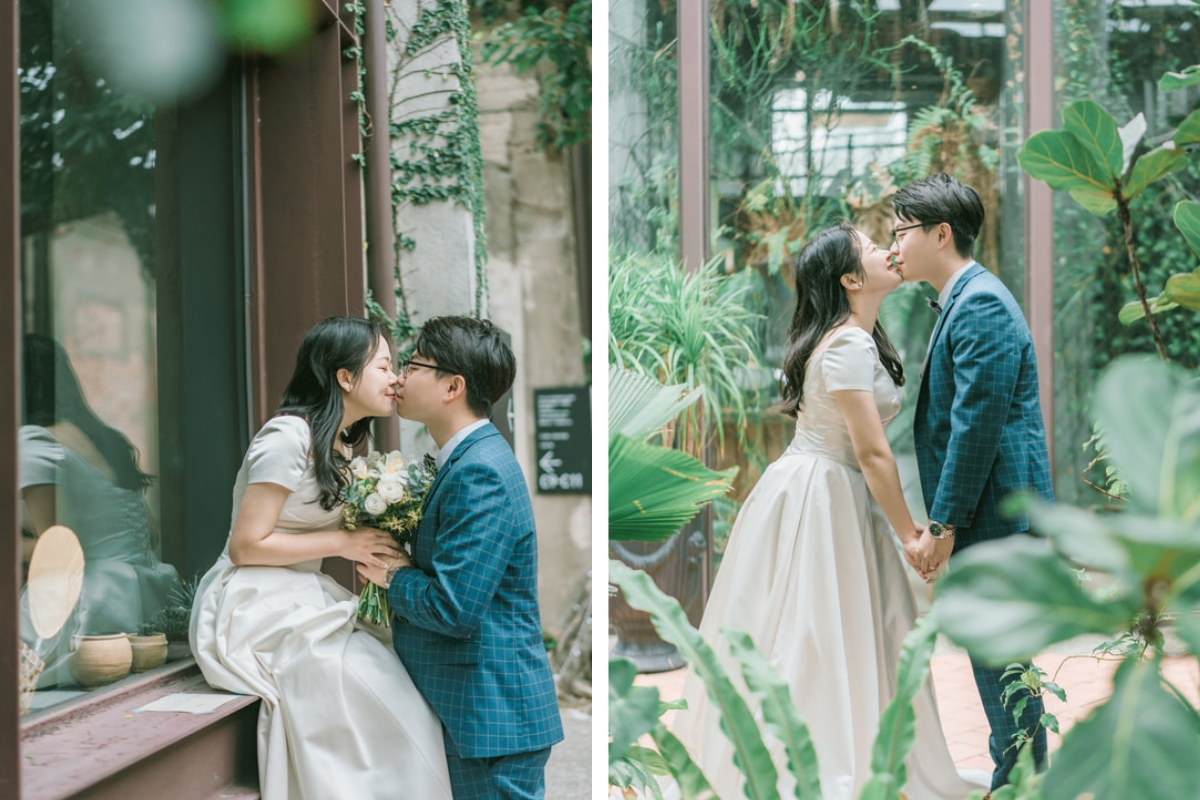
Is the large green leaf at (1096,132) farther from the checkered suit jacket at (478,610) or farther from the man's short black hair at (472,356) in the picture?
the man's short black hair at (472,356)

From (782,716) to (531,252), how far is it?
13.5 ft

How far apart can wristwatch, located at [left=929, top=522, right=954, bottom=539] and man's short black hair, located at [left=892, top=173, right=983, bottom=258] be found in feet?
1.91

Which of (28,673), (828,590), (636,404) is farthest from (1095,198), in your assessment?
(28,673)

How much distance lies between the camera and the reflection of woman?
5.45ft

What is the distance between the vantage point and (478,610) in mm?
1840

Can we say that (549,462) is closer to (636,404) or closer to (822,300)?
(822,300)

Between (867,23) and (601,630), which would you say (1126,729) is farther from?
(867,23)

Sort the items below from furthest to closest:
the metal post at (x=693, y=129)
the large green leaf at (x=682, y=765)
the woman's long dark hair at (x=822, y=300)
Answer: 1. the metal post at (x=693, y=129)
2. the woman's long dark hair at (x=822, y=300)
3. the large green leaf at (x=682, y=765)

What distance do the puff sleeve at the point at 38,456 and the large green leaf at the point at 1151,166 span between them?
169 centimetres

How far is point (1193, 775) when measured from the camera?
1.44 feet

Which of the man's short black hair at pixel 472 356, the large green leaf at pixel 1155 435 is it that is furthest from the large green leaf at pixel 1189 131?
the man's short black hair at pixel 472 356

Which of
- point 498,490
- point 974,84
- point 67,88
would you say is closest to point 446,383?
point 498,490

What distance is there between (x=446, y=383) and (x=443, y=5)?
168 cm

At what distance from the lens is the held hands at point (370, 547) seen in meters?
1.94
